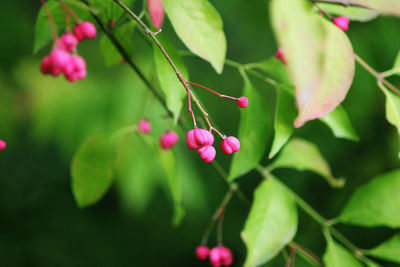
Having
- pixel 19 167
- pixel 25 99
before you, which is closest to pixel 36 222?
pixel 19 167

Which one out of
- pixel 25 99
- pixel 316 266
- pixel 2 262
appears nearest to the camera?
pixel 316 266

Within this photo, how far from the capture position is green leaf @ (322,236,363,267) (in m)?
0.87

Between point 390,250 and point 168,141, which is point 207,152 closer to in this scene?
point 168,141

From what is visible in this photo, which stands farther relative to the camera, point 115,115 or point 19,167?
point 19,167

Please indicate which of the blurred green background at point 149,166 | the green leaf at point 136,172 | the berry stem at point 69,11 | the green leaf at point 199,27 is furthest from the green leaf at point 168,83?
the green leaf at point 136,172

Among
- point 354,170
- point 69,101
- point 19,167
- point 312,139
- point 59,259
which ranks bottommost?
point 59,259

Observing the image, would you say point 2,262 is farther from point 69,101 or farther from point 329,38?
point 329,38

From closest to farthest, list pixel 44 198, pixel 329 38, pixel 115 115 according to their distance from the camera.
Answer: pixel 329 38 → pixel 115 115 → pixel 44 198

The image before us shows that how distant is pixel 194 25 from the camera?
59 centimetres

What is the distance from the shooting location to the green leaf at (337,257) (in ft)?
2.84

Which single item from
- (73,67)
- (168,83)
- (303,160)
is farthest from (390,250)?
(73,67)

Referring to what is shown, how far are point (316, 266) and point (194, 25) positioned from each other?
1.85ft

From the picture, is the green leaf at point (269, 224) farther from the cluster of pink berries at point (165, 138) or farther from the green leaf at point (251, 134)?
the cluster of pink berries at point (165, 138)

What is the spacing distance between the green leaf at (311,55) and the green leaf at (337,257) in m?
0.44
